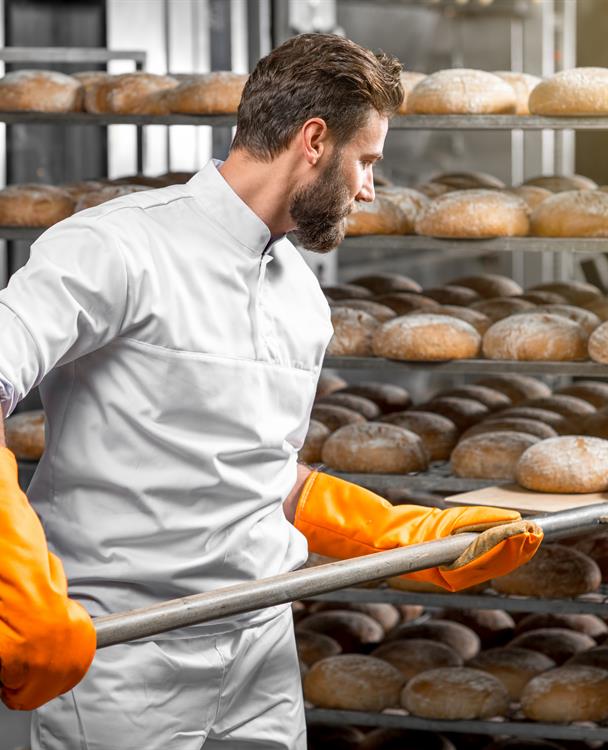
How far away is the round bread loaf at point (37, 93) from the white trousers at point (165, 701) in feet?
6.29

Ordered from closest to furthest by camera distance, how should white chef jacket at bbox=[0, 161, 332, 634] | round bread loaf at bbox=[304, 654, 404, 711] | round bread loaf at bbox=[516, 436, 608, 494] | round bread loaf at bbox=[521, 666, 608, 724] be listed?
white chef jacket at bbox=[0, 161, 332, 634]
round bread loaf at bbox=[516, 436, 608, 494]
round bread loaf at bbox=[521, 666, 608, 724]
round bread loaf at bbox=[304, 654, 404, 711]

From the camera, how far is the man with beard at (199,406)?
73.1 inches

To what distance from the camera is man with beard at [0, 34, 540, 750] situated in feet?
6.09

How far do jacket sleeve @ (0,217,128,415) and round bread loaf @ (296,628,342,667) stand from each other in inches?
69.6

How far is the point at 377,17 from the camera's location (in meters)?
6.32

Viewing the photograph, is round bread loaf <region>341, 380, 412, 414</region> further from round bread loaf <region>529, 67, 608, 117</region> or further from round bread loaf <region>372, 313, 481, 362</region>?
round bread loaf <region>529, 67, 608, 117</region>

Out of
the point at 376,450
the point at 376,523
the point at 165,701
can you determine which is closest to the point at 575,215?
the point at 376,450

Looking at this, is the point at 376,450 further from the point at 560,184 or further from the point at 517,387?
the point at 560,184

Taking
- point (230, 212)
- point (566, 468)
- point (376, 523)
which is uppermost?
point (230, 212)

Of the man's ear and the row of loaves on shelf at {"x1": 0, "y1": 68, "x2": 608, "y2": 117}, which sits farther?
the row of loaves on shelf at {"x1": 0, "y1": 68, "x2": 608, "y2": 117}

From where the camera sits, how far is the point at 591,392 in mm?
3840

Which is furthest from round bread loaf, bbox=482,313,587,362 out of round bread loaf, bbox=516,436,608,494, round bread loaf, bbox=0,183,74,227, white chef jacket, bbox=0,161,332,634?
white chef jacket, bbox=0,161,332,634

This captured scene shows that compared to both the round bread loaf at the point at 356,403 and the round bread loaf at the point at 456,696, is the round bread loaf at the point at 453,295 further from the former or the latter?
the round bread loaf at the point at 456,696

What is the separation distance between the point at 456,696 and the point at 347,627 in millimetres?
510
